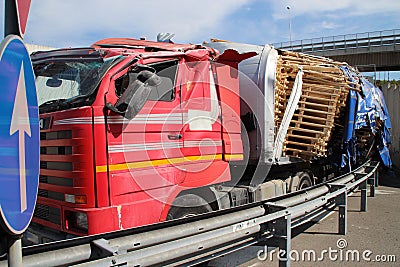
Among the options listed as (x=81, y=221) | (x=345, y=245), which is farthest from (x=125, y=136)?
(x=345, y=245)

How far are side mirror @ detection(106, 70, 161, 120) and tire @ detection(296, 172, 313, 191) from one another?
499 centimetres

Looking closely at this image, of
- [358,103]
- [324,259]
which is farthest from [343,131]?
[324,259]

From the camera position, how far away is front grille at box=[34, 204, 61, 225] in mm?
4402

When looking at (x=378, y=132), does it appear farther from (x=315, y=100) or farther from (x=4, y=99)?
(x=4, y=99)

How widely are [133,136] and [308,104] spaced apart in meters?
4.42

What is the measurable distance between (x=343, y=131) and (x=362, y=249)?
3.16m

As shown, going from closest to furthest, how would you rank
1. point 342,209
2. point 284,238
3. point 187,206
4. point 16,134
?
point 16,134
point 284,238
point 187,206
point 342,209

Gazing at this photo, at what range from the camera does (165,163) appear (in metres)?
4.80

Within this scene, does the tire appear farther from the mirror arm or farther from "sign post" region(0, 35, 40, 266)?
"sign post" region(0, 35, 40, 266)

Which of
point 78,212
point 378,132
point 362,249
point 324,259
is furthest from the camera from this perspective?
point 378,132

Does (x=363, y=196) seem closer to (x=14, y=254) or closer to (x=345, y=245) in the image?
(x=345, y=245)

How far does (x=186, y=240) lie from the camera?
3.42 meters

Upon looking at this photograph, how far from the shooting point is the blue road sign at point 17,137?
5.19 ft

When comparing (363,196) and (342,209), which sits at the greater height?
(342,209)
